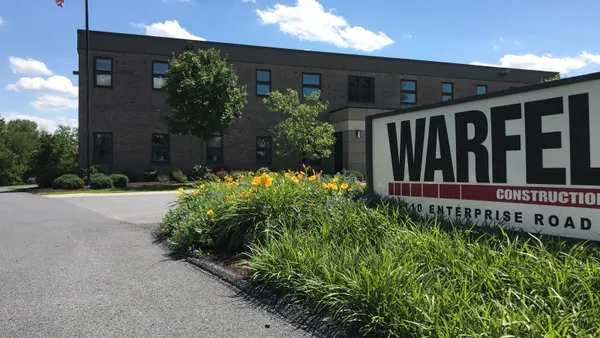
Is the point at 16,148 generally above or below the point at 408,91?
below

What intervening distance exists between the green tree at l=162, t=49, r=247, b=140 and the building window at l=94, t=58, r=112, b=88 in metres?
4.98

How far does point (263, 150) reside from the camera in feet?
99.8

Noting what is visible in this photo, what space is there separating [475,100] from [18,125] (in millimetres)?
87166

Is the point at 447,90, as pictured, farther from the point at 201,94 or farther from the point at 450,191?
the point at 450,191

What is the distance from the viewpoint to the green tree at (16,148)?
5122 cm

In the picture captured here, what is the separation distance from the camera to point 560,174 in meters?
4.80

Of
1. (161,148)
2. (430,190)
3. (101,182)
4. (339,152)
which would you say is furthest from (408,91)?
(430,190)

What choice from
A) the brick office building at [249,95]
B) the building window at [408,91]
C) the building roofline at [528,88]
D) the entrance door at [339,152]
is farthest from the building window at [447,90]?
the building roofline at [528,88]

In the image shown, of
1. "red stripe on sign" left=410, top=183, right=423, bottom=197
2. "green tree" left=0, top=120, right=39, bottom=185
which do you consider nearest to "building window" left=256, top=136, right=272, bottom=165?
"red stripe on sign" left=410, top=183, right=423, bottom=197

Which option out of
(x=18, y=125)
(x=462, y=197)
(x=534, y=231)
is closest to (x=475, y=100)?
(x=462, y=197)

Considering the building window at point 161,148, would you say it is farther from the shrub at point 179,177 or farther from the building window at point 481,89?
the building window at point 481,89

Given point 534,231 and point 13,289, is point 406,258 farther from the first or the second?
point 13,289

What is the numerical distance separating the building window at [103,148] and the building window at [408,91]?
69.9ft

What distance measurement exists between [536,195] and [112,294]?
4.93 metres
